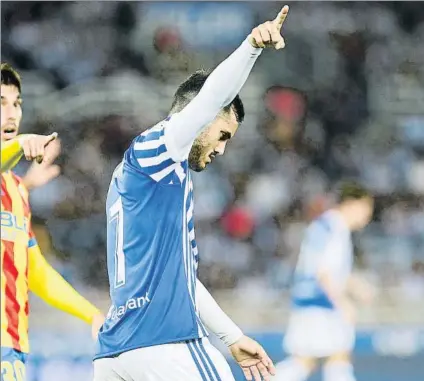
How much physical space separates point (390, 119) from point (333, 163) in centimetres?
90

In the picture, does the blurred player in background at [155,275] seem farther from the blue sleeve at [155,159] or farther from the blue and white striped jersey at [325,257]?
the blue and white striped jersey at [325,257]

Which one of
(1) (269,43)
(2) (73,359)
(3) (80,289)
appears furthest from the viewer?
(3) (80,289)

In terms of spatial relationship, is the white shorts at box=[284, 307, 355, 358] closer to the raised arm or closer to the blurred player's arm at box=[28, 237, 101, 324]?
the blurred player's arm at box=[28, 237, 101, 324]

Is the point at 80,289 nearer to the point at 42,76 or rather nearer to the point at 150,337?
the point at 42,76

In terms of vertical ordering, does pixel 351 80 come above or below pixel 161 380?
above

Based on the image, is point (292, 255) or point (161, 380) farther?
point (292, 255)

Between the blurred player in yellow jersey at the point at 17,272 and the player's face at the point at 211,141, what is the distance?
0.62 metres

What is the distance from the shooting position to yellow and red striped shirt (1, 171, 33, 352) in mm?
4203

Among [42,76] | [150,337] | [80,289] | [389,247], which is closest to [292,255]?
[389,247]

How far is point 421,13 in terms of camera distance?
13.1m

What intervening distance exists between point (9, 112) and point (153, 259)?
106 cm

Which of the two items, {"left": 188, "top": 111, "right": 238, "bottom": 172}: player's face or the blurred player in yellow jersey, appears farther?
the blurred player in yellow jersey

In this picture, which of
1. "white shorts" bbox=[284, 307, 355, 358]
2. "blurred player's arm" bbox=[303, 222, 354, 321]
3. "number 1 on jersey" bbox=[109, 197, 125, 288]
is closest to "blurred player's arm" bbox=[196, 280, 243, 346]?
"number 1 on jersey" bbox=[109, 197, 125, 288]

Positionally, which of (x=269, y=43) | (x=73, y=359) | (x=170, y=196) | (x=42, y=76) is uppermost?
(x=42, y=76)
